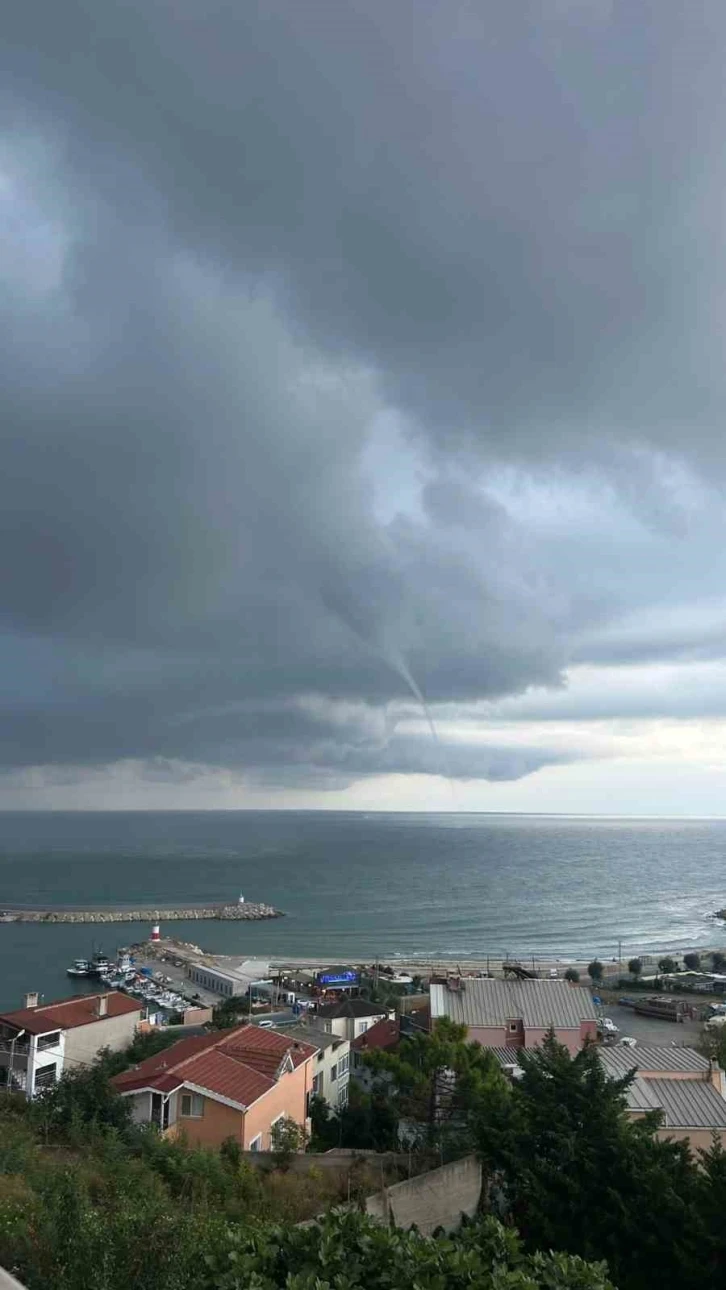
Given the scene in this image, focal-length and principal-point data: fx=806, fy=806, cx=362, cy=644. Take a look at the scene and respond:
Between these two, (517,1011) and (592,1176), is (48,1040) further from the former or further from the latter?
(592,1176)

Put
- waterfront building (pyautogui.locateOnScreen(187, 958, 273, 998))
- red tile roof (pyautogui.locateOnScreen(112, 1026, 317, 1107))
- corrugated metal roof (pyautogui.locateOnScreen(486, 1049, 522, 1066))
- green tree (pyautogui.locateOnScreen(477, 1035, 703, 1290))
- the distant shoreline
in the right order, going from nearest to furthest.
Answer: green tree (pyautogui.locateOnScreen(477, 1035, 703, 1290))
red tile roof (pyautogui.locateOnScreen(112, 1026, 317, 1107))
corrugated metal roof (pyautogui.locateOnScreen(486, 1049, 522, 1066))
waterfront building (pyautogui.locateOnScreen(187, 958, 273, 998))
the distant shoreline

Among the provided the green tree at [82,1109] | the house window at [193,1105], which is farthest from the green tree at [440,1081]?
the green tree at [82,1109]

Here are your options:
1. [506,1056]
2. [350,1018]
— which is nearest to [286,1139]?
[506,1056]

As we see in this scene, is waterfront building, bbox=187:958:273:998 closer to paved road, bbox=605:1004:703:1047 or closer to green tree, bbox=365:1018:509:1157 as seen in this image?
paved road, bbox=605:1004:703:1047

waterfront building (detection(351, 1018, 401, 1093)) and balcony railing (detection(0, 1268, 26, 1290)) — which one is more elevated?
balcony railing (detection(0, 1268, 26, 1290))

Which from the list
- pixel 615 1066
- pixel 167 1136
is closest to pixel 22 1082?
pixel 167 1136

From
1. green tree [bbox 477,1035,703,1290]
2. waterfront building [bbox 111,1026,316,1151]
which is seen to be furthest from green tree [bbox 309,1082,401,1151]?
green tree [bbox 477,1035,703,1290]
